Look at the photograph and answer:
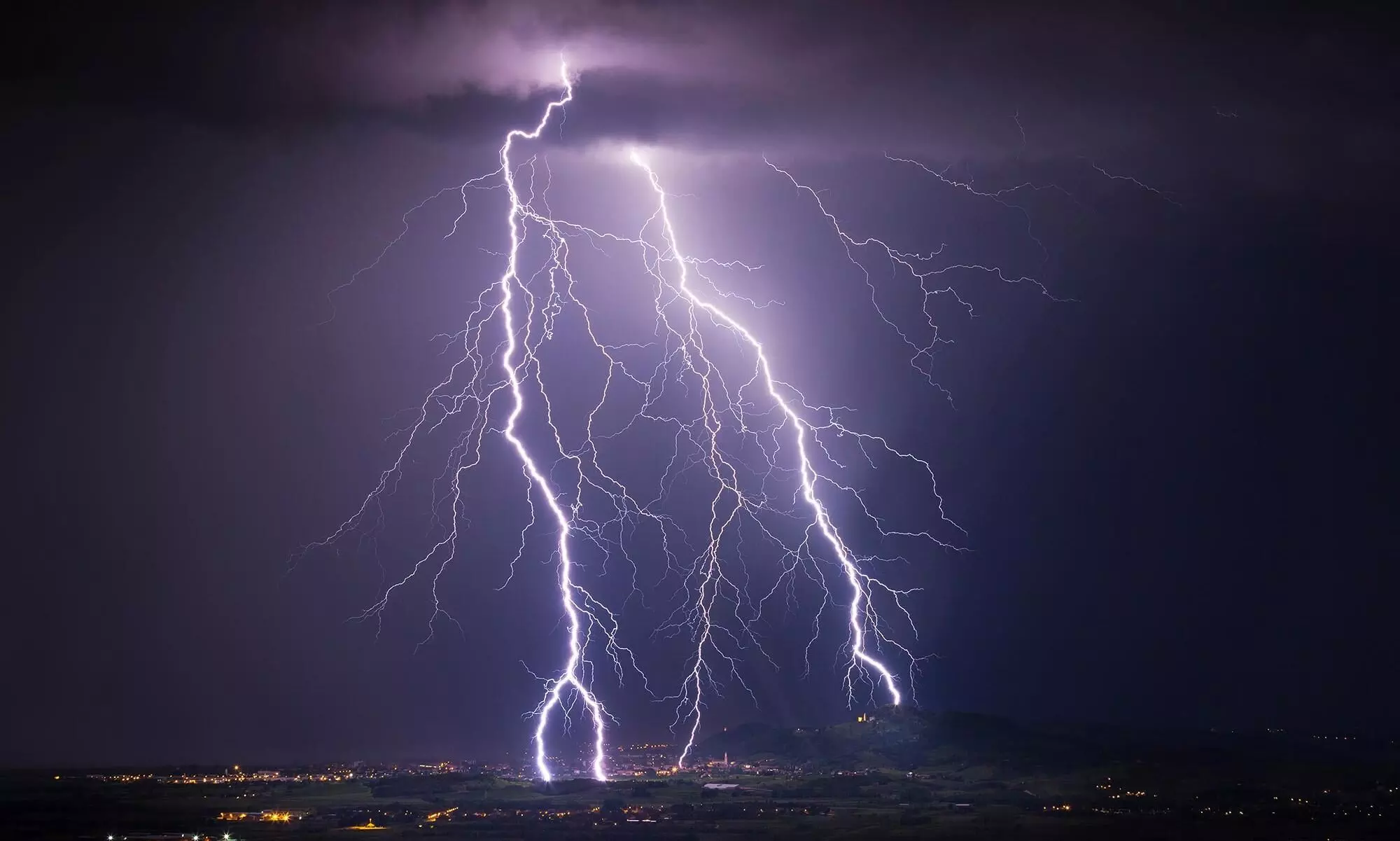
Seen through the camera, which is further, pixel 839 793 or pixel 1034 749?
pixel 1034 749

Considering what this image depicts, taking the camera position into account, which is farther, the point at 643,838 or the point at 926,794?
the point at 926,794

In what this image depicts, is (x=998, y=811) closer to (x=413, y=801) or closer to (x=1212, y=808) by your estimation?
(x=1212, y=808)

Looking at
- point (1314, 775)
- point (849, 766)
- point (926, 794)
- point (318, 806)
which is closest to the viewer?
point (318, 806)

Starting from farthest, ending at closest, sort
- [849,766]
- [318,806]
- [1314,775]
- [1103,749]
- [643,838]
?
[1103,749]
[849,766]
[1314,775]
[318,806]
[643,838]

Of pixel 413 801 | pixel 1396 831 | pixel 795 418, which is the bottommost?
pixel 1396 831

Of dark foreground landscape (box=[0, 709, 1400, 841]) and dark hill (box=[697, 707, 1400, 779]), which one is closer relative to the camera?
dark foreground landscape (box=[0, 709, 1400, 841])

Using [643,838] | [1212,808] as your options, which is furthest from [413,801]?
[1212,808]

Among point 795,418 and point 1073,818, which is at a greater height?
point 795,418

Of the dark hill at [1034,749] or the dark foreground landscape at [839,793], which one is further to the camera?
the dark hill at [1034,749]
